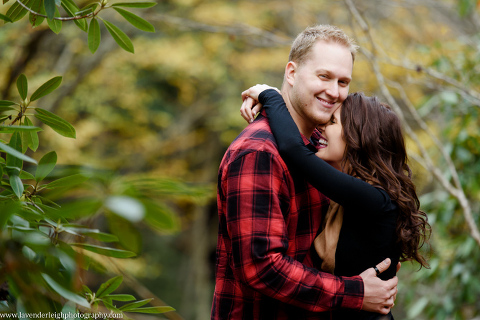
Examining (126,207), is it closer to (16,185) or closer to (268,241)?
(16,185)

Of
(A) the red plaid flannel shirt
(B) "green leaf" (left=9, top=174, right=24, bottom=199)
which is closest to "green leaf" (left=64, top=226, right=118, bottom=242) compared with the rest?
(B) "green leaf" (left=9, top=174, right=24, bottom=199)

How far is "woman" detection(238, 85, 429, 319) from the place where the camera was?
1.64 metres

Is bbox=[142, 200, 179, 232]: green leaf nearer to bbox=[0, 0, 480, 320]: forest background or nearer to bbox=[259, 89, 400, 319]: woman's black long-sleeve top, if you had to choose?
bbox=[259, 89, 400, 319]: woman's black long-sleeve top

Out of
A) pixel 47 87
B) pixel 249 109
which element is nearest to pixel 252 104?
pixel 249 109

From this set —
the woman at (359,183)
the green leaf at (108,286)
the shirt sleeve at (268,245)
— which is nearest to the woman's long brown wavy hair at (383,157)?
the woman at (359,183)

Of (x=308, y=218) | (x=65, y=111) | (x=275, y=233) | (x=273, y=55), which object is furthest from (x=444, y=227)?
(x=65, y=111)

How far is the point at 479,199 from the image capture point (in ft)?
12.5

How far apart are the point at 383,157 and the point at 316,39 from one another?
0.54 metres

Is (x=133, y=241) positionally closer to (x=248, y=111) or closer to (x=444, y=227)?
(x=248, y=111)

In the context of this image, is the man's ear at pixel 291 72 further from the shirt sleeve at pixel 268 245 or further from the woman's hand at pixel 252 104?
the shirt sleeve at pixel 268 245

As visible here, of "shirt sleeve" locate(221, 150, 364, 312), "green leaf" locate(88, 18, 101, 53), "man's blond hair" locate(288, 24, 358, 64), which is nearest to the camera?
"green leaf" locate(88, 18, 101, 53)

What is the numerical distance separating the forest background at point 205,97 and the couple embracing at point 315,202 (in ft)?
4.01

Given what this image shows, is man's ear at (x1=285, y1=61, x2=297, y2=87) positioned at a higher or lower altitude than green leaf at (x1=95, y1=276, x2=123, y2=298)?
higher

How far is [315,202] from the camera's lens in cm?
178
